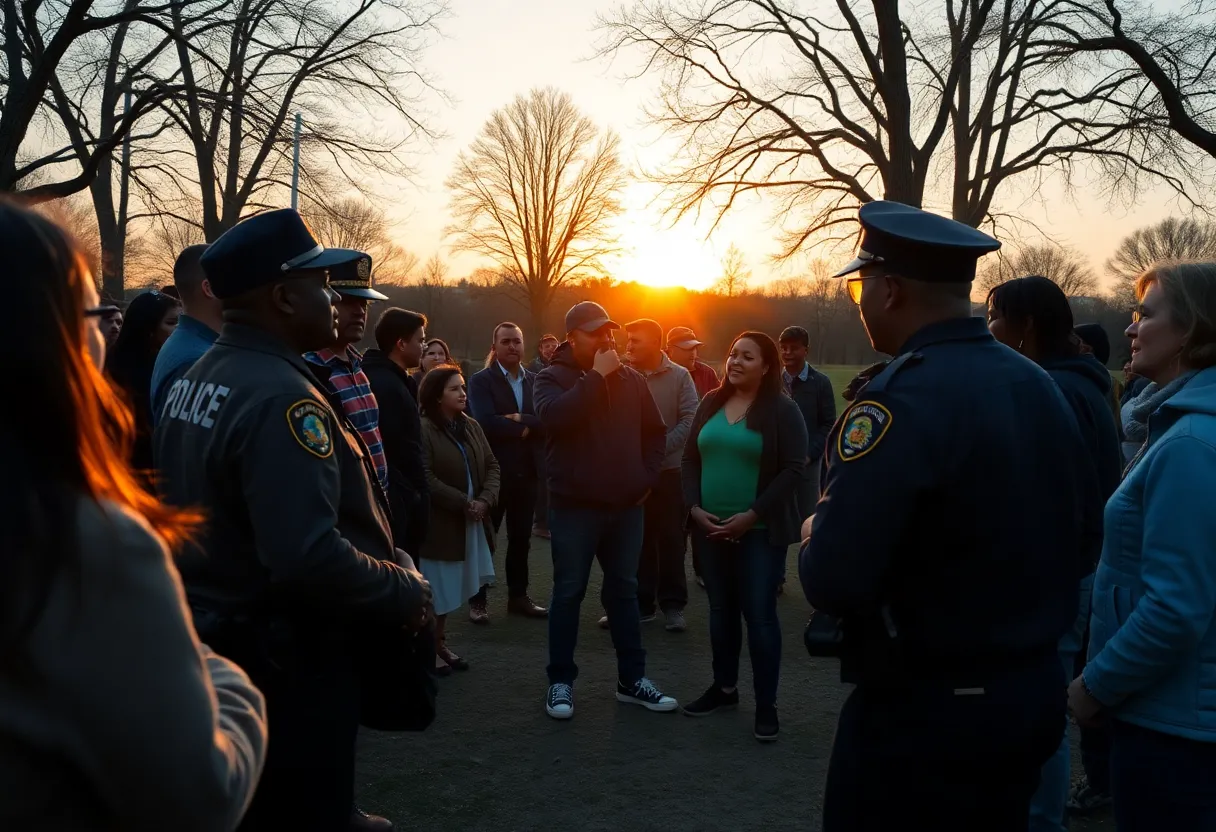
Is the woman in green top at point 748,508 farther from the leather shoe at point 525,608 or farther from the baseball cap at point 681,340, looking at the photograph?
the baseball cap at point 681,340

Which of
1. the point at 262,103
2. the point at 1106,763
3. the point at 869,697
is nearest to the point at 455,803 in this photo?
the point at 869,697

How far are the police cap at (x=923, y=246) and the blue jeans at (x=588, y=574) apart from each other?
3.01 m

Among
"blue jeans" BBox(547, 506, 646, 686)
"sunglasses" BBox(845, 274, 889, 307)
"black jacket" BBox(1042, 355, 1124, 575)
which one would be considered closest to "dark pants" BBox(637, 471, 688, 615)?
"blue jeans" BBox(547, 506, 646, 686)

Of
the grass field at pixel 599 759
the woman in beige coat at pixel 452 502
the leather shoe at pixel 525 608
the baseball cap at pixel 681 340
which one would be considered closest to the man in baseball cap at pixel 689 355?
the baseball cap at pixel 681 340

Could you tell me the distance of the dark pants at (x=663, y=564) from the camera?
23.8 ft

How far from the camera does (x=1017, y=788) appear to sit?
2270mm

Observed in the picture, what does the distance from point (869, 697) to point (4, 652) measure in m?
1.88

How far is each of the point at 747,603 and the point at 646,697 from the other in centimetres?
85

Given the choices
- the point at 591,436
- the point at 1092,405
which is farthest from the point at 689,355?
the point at 1092,405

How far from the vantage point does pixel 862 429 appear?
2.21m

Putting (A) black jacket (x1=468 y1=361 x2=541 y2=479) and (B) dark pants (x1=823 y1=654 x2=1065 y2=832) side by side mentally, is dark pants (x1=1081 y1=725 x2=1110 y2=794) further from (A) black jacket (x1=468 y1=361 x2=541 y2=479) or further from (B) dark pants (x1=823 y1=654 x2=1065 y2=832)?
(A) black jacket (x1=468 y1=361 x2=541 y2=479)

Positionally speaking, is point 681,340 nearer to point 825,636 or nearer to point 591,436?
point 591,436

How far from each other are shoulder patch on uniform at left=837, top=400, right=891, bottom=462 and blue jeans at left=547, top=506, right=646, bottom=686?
10.0 ft

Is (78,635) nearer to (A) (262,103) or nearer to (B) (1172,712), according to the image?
(B) (1172,712)
